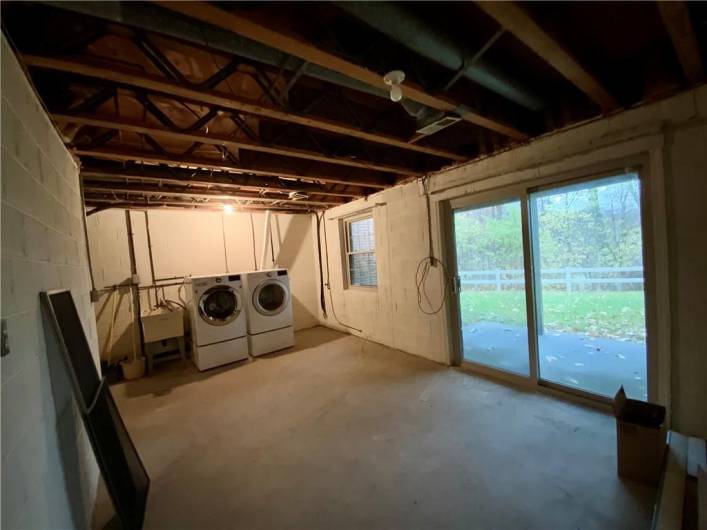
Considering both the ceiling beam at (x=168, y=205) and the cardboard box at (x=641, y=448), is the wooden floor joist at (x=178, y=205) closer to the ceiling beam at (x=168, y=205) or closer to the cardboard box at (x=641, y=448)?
the ceiling beam at (x=168, y=205)

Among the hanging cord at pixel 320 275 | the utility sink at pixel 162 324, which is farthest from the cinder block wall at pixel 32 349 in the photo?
the hanging cord at pixel 320 275

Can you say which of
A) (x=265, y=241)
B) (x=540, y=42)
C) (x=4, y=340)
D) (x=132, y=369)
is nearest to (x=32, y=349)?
(x=4, y=340)

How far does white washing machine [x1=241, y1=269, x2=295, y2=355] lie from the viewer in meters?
4.13

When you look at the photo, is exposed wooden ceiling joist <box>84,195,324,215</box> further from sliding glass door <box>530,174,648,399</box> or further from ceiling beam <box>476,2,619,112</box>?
ceiling beam <box>476,2,619,112</box>

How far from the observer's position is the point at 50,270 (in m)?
1.41

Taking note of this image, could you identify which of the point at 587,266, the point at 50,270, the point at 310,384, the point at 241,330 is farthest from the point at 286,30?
the point at 241,330

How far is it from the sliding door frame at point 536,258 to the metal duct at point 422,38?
1.07m

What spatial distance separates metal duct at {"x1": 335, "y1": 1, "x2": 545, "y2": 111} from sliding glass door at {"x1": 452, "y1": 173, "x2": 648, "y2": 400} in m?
1.30

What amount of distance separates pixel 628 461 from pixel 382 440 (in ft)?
4.68

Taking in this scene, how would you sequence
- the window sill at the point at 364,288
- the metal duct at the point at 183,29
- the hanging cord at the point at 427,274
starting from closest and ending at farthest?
the metal duct at the point at 183,29
the hanging cord at the point at 427,274
the window sill at the point at 364,288

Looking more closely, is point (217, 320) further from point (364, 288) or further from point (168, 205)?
point (364, 288)

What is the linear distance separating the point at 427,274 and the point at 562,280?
1318mm

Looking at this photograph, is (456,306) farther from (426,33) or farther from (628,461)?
(426,33)

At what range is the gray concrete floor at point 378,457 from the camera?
58.7 inches
